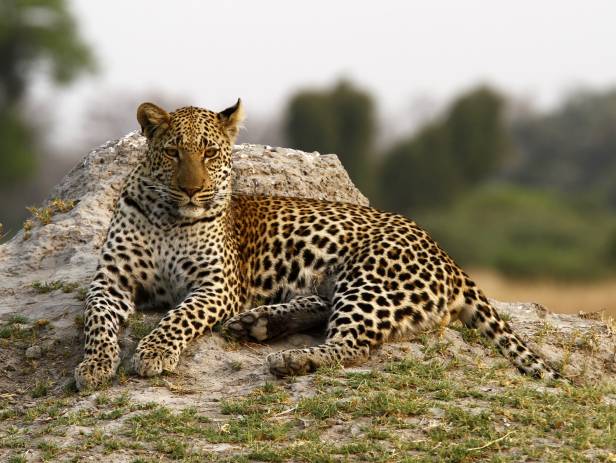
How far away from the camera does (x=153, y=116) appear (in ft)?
27.5

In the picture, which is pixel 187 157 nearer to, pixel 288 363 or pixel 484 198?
pixel 288 363

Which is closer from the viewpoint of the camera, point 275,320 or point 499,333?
point 275,320

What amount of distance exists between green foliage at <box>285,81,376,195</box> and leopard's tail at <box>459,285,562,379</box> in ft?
118

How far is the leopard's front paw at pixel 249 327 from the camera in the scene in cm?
809

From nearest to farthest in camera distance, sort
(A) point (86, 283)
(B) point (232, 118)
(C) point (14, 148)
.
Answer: (B) point (232, 118)
(A) point (86, 283)
(C) point (14, 148)

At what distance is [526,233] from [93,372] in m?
38.2

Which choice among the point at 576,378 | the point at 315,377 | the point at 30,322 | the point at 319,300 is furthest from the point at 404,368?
the point at 30,322

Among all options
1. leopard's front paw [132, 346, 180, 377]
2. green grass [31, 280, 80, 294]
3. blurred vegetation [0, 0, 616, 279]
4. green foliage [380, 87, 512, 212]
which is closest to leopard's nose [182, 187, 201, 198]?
leopard's front paw [132, 346, 180, 377]

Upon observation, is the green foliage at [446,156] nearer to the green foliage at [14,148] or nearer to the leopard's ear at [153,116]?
the green foliage at [14,148]

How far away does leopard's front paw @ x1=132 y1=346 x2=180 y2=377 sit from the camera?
7.40 meters

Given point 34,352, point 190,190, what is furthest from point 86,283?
point 190,190

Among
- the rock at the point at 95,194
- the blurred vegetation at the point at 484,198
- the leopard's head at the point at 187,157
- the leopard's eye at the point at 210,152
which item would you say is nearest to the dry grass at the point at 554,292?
the blurred vegetation at the point at 484,198

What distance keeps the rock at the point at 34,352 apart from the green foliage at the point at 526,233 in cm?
3057

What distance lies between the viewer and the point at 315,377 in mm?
7121
